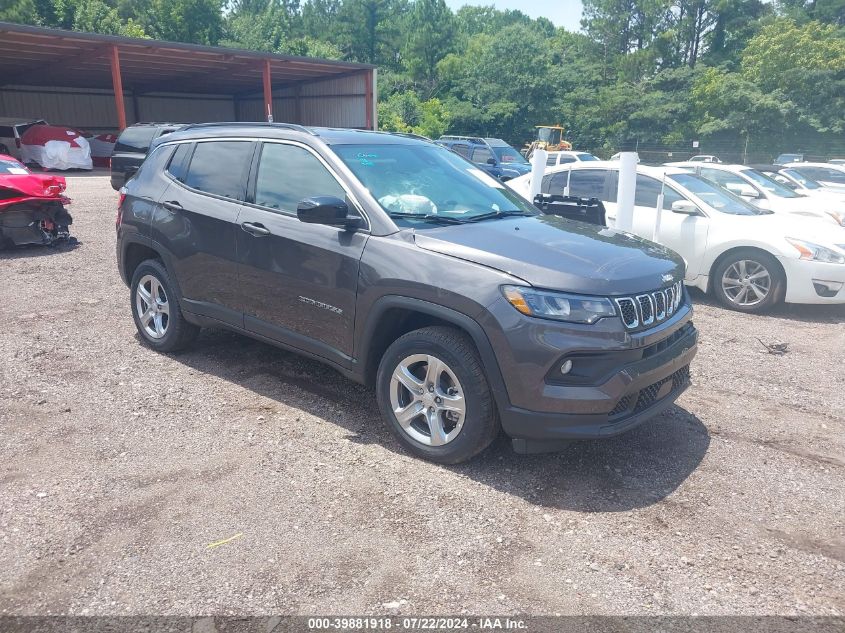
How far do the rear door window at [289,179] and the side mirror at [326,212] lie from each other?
0.70 feet

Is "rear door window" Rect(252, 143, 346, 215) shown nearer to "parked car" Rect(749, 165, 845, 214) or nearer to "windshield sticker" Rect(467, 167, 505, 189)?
"windshield sticker" Rect(467, 167, 505, 189)

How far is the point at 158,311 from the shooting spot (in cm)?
575

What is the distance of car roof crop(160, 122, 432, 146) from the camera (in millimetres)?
4668

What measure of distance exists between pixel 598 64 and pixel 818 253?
58.2m

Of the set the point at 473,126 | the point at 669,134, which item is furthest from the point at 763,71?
the point at 473,126

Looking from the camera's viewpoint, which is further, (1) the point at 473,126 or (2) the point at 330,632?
(1) the point at 473,126

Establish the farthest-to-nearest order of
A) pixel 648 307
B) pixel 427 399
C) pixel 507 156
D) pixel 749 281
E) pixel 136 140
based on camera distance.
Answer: pixel 507 156, pixel 136 140, pixel 749 281, pixel 427 399, pixel 648 307

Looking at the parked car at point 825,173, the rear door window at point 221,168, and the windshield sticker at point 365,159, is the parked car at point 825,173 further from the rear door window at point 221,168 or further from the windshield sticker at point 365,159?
the rear door window at point 221,168

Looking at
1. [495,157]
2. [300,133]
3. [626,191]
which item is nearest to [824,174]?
[495,157]

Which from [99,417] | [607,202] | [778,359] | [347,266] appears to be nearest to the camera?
[347,266]

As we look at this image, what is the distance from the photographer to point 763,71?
47.7 m

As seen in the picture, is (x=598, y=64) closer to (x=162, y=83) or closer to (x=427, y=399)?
(x=162, y=83)

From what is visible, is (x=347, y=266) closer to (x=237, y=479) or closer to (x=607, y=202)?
(x=237, y=479)

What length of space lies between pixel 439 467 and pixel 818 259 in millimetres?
5723
